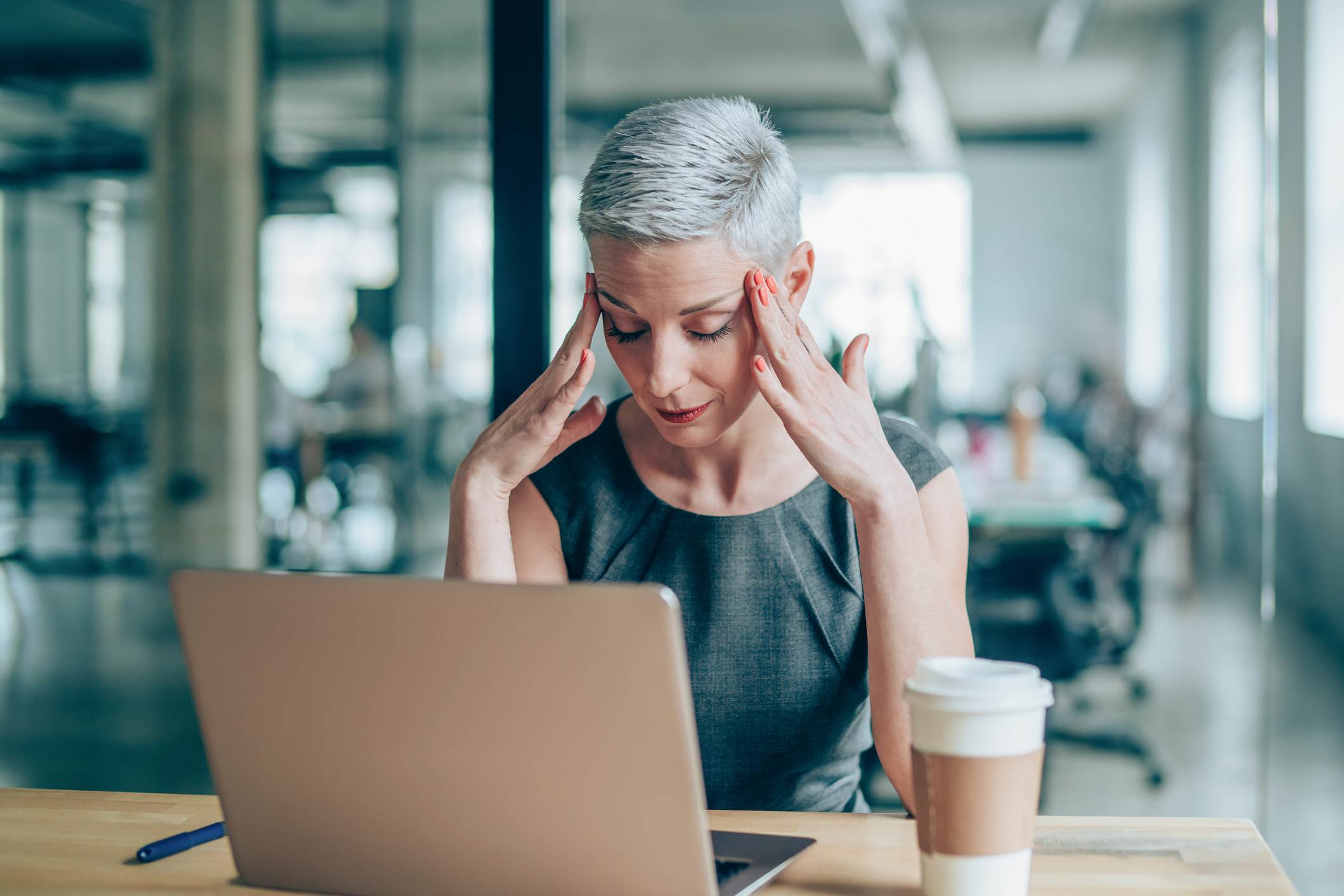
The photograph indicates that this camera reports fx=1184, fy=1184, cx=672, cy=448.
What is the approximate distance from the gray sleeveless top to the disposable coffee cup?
1.75ft

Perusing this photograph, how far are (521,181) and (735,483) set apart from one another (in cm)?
65

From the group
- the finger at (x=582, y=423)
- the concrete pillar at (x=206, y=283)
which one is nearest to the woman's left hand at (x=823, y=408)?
the finger at (x=582, y=423)

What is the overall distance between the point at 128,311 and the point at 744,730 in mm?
2808

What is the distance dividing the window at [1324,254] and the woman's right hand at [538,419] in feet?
6.93

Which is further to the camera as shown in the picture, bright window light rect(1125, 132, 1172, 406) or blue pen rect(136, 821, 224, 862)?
bright window light rect(1125, 132, 1172, 406)

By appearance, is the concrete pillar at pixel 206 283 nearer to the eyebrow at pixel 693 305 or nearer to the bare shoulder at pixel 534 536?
the bare shoulder at pixel 534 536

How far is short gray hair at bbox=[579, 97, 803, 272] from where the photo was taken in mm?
1189

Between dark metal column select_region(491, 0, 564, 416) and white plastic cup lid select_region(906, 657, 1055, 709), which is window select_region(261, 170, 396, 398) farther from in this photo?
white plastic cup lid select_region(906, 657, 1055, 709)

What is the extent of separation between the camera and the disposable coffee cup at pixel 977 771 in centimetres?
73

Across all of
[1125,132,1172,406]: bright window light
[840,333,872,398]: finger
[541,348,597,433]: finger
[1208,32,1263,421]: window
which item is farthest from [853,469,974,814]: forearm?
[1125,132,1172,406]: bright window light

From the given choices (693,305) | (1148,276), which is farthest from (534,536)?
(1148,276)

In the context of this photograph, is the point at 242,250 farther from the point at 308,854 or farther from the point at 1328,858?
the point at 1328,858

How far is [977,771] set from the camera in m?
0.74

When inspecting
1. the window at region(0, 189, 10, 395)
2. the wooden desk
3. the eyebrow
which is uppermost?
the window at region(0, 189, 10, 395)
